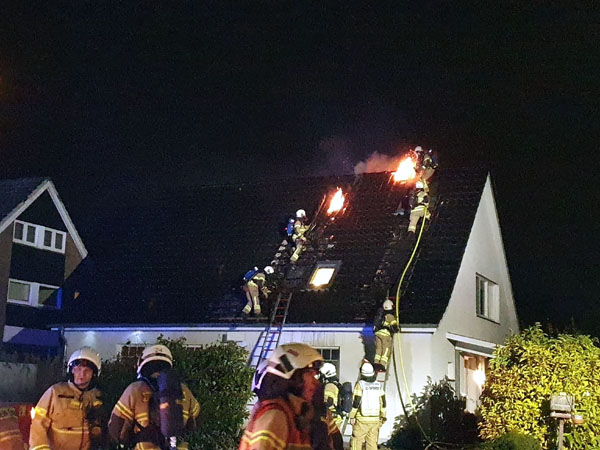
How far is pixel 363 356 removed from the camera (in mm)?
16906

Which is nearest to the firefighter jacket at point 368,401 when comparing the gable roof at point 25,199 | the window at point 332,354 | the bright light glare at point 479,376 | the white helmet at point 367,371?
the white helmet at point 367,371

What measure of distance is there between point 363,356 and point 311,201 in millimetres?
5934

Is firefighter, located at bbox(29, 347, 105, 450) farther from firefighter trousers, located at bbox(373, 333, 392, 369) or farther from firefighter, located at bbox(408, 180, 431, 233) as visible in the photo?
firefighter, located at bbox(408, 180, 431, 233)

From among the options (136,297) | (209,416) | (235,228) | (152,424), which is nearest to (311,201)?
(235,228)

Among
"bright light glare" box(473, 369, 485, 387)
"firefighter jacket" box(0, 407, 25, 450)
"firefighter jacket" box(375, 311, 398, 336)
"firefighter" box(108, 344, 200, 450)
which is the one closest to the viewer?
"firefighter jacket" box(0, 407, 25, 450)

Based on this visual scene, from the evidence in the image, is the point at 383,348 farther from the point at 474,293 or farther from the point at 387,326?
the point at 474,293

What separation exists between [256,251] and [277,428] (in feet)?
51.3

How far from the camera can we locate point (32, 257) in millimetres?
23516

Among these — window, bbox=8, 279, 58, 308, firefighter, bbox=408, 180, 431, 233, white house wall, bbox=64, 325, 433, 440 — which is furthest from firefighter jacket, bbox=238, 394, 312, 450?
window, bbox=8, 279, 58, 308

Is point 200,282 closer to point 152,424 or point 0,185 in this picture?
point 0,185

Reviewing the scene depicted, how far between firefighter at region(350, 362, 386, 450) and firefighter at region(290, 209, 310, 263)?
6.29m

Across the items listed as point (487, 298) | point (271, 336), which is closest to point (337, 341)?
point (271, 336)

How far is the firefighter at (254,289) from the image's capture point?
1802 cm

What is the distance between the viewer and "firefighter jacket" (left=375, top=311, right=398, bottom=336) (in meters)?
15.8
